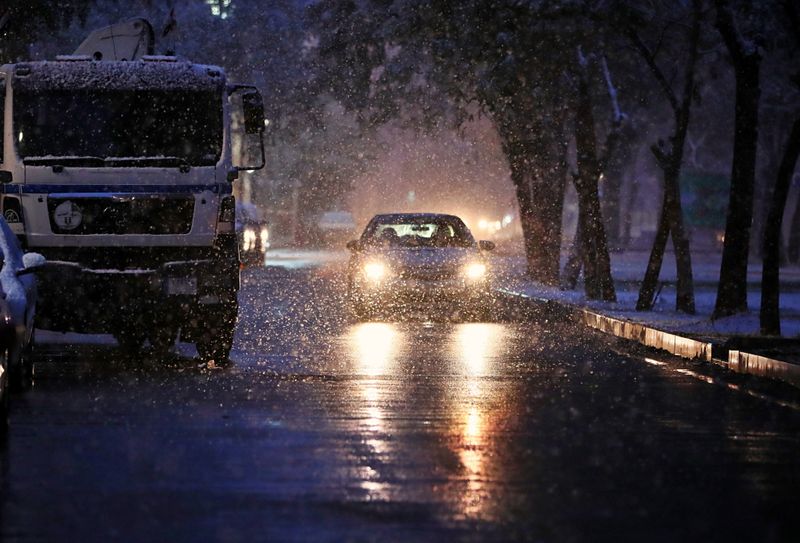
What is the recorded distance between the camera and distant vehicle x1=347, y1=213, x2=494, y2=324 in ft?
82.8

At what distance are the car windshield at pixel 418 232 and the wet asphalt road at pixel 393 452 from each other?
840cm

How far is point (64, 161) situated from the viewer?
655 inches

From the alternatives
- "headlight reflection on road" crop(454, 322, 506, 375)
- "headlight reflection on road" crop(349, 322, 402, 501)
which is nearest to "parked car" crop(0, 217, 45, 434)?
"headlight reflection on road" crop(349, 322, 402, 501)

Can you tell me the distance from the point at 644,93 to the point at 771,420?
34.1 m

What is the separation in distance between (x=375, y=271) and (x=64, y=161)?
938cm

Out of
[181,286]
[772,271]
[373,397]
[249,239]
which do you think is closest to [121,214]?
[181,286]

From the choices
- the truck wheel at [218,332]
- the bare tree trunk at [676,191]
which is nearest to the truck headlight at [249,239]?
the bare tree trunk at [676,191]

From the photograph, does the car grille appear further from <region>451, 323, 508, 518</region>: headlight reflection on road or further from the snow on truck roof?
the snow on truck roof

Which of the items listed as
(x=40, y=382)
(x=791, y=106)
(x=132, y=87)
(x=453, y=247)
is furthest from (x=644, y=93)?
(x=40, y=382)

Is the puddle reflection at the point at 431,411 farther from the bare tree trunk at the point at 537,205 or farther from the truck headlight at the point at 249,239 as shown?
the truck headlight at the point at 249,239

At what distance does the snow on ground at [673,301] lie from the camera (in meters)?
22.1

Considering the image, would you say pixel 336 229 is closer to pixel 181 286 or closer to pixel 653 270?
pixel 653 270

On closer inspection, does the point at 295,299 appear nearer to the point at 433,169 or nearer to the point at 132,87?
the point at 132,87

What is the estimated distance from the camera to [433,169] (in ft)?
391
